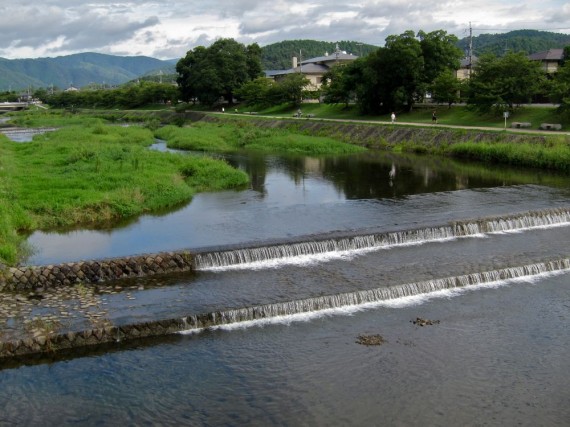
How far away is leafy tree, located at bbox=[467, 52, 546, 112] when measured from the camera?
49219 millimetres

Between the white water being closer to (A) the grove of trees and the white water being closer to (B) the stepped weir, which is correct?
(B) the stepped weir

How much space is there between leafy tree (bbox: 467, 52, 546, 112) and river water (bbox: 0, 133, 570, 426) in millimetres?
25180

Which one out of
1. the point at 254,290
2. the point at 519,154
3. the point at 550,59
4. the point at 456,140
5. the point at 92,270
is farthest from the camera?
the point at 550,59

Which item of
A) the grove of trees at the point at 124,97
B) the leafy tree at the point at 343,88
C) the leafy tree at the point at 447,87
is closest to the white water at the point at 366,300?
the leafy tree at the point at 447,87

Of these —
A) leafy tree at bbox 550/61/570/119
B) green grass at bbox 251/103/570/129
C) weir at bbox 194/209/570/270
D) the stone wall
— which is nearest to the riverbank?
green grass at bbox 251/103/570/129

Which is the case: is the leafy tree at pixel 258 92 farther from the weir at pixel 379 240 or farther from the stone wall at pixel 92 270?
the stone wall at pixel 92 270

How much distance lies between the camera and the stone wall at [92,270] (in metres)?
18.1

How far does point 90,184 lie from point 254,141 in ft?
98.2

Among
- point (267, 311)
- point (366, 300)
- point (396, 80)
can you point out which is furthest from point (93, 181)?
point (396, 80)

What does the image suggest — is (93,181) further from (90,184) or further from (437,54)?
(437,54)

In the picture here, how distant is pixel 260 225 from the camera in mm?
25344

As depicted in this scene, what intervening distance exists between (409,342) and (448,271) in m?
5.28

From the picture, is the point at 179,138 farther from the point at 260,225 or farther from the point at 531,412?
the point at 531,412

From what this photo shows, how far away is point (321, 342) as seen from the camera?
15195mm
